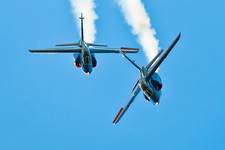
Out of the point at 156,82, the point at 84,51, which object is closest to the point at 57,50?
the point at 84,51

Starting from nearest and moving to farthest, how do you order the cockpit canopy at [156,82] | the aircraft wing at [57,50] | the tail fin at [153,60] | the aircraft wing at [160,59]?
the aircraft wing at [160,59], the tail fin at [153,60], the cockpit canopy at [156,82], the aircraft wing at [57,50]

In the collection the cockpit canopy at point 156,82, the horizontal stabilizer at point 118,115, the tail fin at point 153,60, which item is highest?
the tail fin at point 153,60

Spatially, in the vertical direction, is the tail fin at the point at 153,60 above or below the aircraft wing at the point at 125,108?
above

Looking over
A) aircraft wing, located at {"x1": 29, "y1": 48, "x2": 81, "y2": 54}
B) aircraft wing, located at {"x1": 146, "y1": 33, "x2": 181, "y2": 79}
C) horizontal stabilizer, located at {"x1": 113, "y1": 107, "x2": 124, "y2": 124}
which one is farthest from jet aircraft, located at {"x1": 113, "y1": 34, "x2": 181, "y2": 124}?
aircraft wing, located at {"x1": 29, "y1": 48, "x2": 81, "y2": 54}

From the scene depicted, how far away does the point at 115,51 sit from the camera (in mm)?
180875

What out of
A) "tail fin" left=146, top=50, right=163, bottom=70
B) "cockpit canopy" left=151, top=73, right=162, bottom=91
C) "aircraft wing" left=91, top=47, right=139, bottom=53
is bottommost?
"cockpit canopy" left=151, top=73, right=162, bottom=91

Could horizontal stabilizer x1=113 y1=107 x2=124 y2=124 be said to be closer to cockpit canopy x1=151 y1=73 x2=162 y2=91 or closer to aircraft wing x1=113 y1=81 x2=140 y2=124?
aircraft wing x1=113 y1=81 x2=140 y2=124

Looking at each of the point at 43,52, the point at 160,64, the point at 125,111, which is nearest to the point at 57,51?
the point at 43,52

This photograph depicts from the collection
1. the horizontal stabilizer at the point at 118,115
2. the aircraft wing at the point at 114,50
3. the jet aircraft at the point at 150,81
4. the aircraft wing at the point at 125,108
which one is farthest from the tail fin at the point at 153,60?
the aircraft wing at the point at 114,50

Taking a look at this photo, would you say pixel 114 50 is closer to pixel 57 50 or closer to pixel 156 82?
pixel 57 50

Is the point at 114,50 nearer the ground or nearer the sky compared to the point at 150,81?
nearer the sky

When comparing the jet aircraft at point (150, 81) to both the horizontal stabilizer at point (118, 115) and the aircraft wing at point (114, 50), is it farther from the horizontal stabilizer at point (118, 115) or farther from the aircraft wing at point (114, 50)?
the aircraft wing at point (114, 50)

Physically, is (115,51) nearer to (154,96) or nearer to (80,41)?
(80,41)

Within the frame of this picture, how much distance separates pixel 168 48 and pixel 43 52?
4660cm
